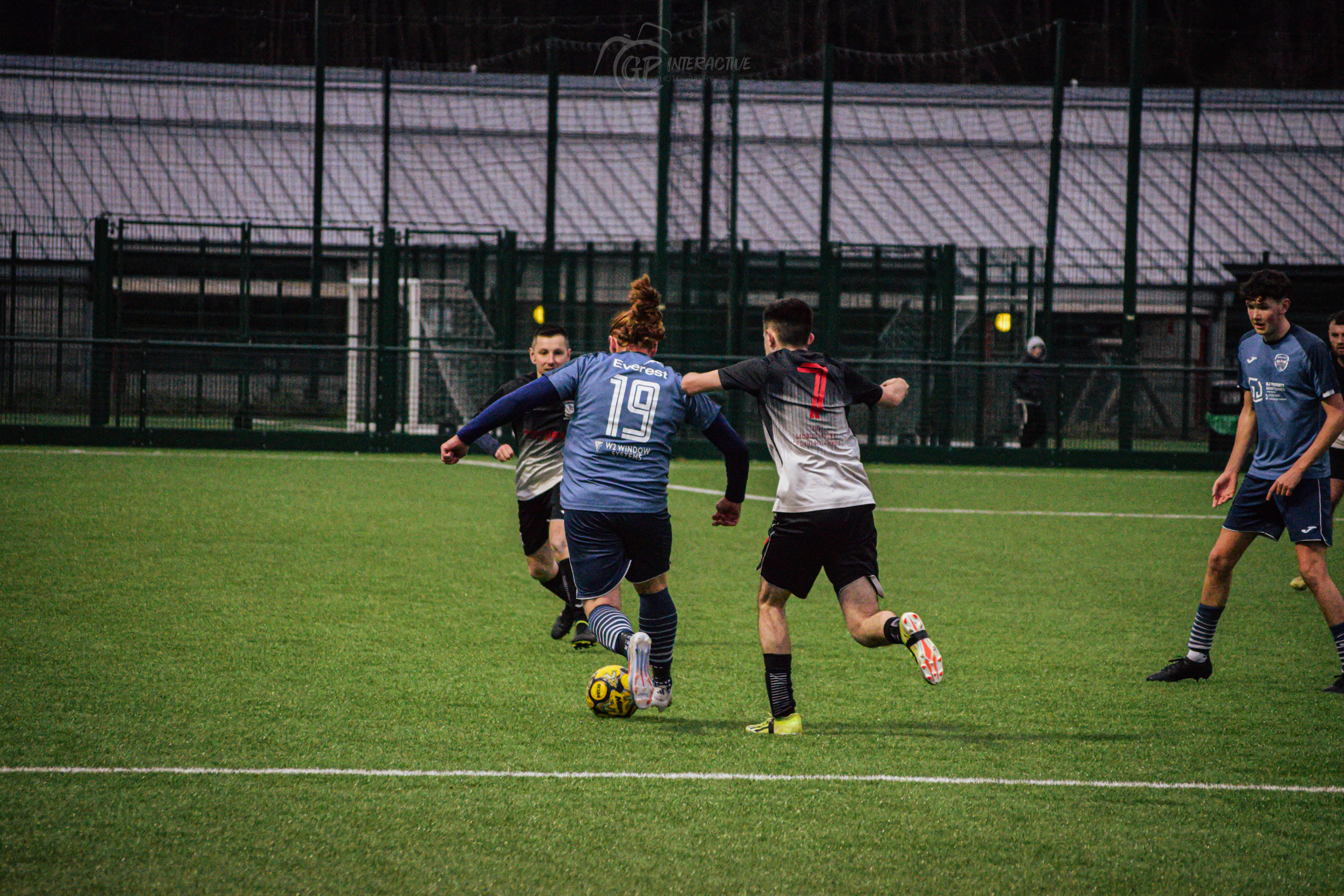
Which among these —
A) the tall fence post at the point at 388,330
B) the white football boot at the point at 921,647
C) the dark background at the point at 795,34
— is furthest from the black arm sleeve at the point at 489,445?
the dark background at the point at 795,34

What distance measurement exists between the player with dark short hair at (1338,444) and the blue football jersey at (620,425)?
451cm

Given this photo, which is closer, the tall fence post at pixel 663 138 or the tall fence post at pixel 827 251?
the tall fence post at pixel 663 138

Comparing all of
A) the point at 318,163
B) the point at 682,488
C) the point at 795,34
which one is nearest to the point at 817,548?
the point at 682,488

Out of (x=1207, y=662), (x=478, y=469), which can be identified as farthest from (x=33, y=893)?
(x=478, y=469)

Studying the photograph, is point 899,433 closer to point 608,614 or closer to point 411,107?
point 608,614

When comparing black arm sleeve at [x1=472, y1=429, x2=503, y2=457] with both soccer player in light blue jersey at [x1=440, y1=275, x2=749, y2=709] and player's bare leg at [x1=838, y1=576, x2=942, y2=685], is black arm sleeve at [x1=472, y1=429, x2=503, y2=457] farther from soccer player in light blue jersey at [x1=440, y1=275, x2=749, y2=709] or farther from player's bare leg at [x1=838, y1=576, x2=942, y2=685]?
player's bare leg at [x1=838, y1=576, x2=942, y2=685]

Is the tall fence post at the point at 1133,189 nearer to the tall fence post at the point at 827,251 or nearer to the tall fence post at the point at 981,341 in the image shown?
the tall fence post at the point at 981,341

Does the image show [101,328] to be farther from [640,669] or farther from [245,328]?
[640,669]

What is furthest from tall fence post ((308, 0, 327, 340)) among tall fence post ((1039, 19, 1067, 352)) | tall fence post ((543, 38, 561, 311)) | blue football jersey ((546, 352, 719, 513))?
blue football jersey ((546, 352, 719, 513))

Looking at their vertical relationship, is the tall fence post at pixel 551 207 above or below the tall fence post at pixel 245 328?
above

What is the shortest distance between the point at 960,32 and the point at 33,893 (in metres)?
37.6

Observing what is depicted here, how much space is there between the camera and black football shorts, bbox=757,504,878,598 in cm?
525

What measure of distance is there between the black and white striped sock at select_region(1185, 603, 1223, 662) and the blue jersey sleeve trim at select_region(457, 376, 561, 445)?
332cm

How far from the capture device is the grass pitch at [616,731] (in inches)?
152
